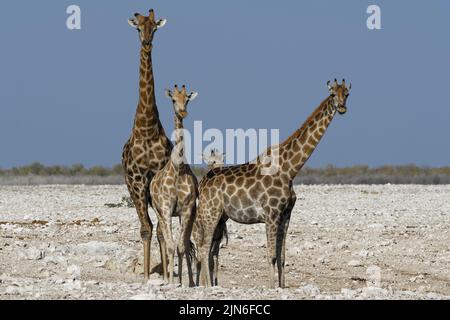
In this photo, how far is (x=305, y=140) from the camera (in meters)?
14.1

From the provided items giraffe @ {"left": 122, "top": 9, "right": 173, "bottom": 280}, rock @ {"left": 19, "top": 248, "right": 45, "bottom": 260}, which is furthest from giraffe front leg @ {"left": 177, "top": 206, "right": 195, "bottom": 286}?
rock @ {"left": 19, "top": 248, "right": 45, "bottom": 260}

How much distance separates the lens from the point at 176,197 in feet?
43.5

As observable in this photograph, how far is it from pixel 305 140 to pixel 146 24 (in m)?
2.46

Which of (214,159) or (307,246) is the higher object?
(214,159)

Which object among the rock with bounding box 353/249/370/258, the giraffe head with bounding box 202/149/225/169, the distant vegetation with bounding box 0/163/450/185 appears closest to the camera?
the giraffe head with bounding box 202/149/225/169

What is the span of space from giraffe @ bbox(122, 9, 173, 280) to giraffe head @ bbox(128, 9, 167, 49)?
0.10 m

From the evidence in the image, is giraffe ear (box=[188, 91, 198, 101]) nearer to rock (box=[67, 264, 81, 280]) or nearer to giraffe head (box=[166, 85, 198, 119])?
giraffe head (box=[166, 85, 198, 119])

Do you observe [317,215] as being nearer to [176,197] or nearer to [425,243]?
[425,243]

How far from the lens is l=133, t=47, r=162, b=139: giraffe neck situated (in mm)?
14344

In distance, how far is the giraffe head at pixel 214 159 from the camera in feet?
52.1

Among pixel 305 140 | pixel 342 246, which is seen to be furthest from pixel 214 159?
pixel 342 246

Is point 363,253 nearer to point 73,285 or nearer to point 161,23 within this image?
point 161,23
